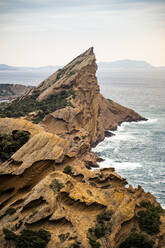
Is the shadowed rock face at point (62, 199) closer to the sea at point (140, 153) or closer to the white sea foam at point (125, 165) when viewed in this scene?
the sea at point (140, 153)

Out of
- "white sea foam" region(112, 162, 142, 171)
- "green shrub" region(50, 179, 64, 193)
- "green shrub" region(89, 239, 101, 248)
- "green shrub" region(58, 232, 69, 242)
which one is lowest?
"white sea foam" region(112, 162, 142, 171)

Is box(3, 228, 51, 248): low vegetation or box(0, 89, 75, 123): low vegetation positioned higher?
box(0, 89, 75, 123): low vegetation

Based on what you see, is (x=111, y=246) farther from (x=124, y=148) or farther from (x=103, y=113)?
(x=103, y=113)

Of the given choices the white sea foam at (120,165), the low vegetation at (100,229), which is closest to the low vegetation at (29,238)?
the low vegetation at (100,229)

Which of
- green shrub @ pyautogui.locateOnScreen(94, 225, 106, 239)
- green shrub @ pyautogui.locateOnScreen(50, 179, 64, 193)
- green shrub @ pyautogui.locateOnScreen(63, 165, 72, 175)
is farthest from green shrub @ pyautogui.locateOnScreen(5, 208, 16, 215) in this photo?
green shrub @ pyautogui.locateOnScreen(63, 165, 72, 175)

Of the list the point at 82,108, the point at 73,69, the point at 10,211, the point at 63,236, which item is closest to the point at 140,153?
the point at 82,108

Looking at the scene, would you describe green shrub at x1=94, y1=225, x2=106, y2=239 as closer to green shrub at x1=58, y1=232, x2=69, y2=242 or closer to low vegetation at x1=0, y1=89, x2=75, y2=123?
green shrub at x1=58, y1=232, x2=69, y2=242
